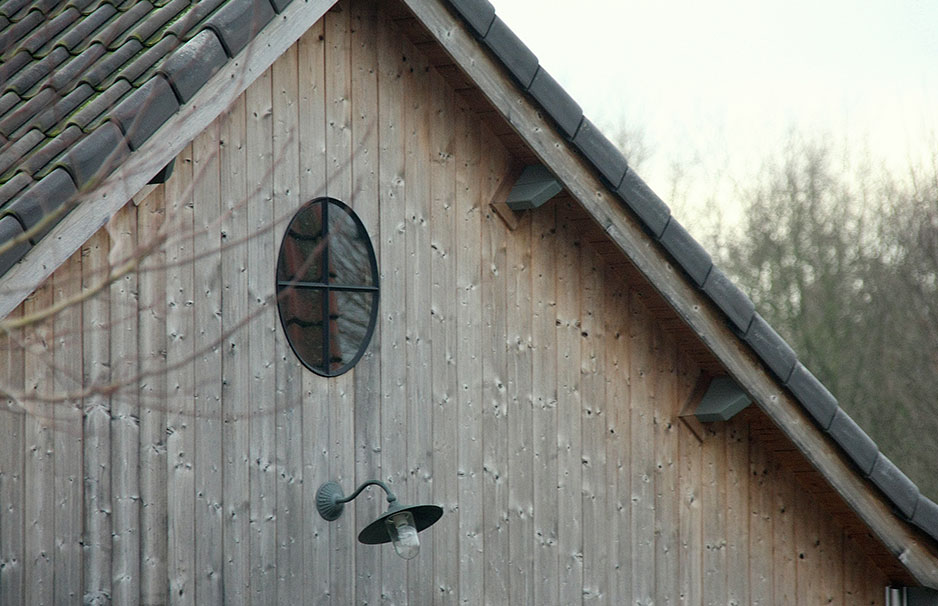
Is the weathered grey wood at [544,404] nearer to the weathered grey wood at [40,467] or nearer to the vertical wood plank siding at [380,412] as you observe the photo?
the vertical wood plank siding at [380,412]

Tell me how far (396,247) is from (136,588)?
2206 millimetres

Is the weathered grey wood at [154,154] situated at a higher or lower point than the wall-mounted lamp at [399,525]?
higher

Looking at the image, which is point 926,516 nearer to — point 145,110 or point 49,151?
point 145,110

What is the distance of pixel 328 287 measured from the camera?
255 inches

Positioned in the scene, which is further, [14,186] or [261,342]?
[261,342]

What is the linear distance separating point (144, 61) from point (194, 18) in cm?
32

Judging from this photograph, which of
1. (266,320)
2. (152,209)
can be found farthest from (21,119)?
(266,320)

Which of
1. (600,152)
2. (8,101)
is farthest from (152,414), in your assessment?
(600,152)

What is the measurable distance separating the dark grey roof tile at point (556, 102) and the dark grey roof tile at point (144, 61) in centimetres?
206

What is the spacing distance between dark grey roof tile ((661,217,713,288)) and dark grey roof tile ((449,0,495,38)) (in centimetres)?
154

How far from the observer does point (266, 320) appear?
20.4 ft

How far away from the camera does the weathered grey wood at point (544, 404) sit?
729cm

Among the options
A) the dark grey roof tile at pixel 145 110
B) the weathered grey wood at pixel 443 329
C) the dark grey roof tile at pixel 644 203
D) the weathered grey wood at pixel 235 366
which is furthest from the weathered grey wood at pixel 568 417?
the dark grey roof tile at pixel 145 110

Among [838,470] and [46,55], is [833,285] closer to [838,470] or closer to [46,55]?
[838,470]
